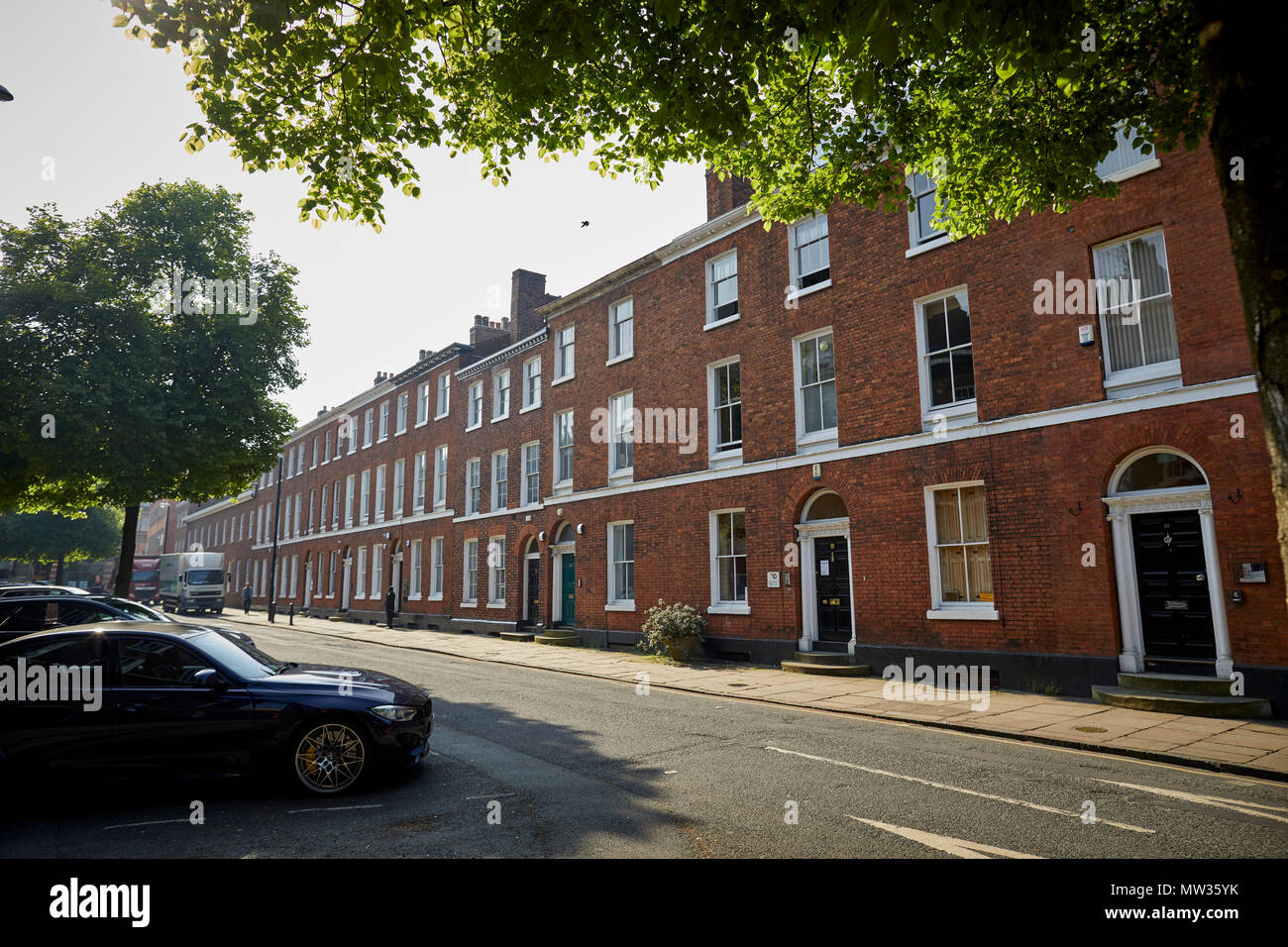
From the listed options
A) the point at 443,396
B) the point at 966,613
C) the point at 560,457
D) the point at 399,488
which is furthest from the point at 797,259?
the point at 399,488

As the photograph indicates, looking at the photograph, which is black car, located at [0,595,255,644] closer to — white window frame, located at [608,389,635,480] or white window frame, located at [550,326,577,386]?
white window frame, located at [608,389,635,480]

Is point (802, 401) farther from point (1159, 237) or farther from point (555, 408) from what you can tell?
point (555, 408)

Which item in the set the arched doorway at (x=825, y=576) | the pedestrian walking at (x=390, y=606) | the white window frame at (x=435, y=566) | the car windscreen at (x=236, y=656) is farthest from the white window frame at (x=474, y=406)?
the car windscreen at (x=236, y=656)

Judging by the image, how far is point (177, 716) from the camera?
611 cm

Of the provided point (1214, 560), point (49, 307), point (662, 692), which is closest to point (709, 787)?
point (662, 692)

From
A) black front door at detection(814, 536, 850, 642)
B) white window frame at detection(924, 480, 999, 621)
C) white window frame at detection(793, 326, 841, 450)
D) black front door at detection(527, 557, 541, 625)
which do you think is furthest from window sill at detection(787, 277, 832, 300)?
black front door at detection(527, 557, 541, 625)

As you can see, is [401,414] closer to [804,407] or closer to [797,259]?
[797,259]

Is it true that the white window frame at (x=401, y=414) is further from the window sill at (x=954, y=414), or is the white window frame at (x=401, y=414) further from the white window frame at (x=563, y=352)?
the window sill at (x=954, y=414)

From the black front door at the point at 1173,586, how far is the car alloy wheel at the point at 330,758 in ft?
37.3

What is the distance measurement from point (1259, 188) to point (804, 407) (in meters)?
13.0

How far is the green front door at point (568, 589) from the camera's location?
2400 cm

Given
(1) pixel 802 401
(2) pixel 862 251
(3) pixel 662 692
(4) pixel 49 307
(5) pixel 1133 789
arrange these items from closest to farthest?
(5) pixel 1133 789, (3) pixel 662 692, (2) pixel 862 251, (1) pixel 802 401, (4) pixel 49 307

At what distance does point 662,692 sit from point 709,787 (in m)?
6.90

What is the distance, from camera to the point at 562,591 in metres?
24.3
